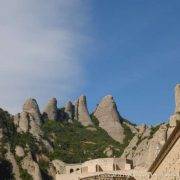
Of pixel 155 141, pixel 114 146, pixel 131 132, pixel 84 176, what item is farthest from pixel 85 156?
pixel 84 176

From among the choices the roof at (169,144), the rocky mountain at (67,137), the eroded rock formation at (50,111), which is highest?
the eroded rock formation at (50,111)

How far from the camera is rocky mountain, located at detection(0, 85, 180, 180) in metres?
103

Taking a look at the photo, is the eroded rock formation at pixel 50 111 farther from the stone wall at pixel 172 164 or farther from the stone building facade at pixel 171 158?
the stone wall at pixel 172 164

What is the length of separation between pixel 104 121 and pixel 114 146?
16.1 m

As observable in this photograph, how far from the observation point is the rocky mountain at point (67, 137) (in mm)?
102625

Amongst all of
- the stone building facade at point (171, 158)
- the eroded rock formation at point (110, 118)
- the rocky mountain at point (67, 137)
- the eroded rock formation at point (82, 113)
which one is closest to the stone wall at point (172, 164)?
the stone building facade at point (171, 158)

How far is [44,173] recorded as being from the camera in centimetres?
10506

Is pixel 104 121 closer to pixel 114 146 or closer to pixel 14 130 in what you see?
pixel 114 146

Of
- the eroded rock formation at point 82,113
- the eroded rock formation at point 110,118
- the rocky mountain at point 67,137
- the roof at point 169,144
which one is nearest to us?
the roof at point 169,144

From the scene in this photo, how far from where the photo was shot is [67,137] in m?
132

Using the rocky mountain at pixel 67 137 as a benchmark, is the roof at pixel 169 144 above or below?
below

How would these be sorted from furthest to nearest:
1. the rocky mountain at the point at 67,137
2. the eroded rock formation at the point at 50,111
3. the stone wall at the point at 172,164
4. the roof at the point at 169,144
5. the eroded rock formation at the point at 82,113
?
the eroded rock formation at the point at 82,113, the eroded rock formation at the point at 50,111, the rocky mountain at the point at 67,137, the stone wall at the point at 172,164, the roof at the point at 169,144

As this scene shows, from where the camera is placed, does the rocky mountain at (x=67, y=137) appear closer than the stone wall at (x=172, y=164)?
No

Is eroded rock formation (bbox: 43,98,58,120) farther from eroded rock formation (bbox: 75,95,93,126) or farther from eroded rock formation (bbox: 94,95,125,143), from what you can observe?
eroded rock formation (bbox: 94,95,125,143)
